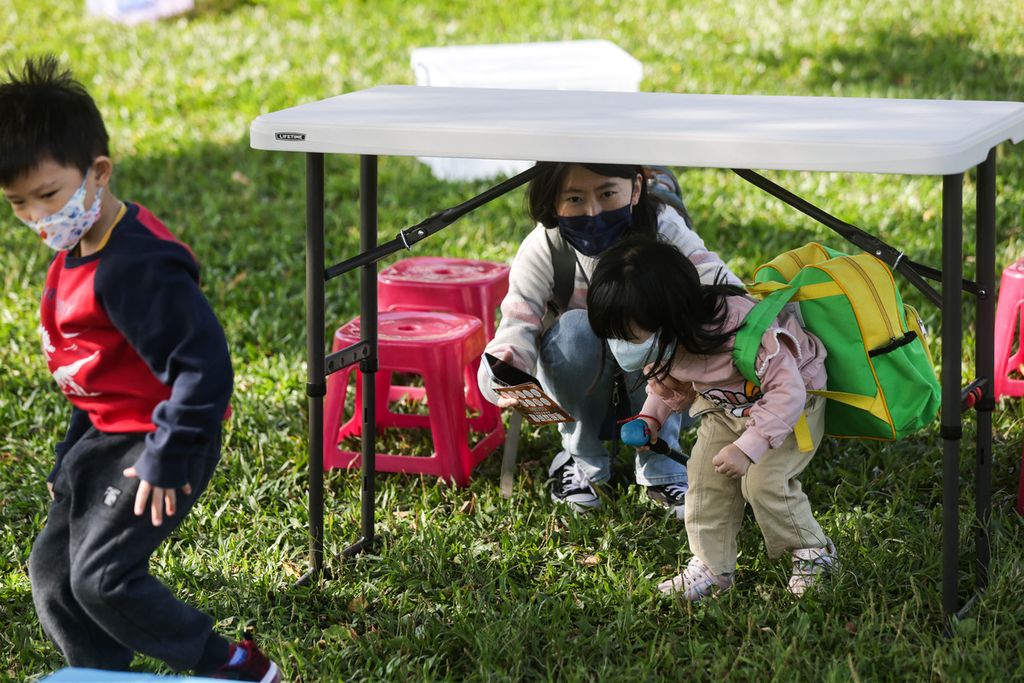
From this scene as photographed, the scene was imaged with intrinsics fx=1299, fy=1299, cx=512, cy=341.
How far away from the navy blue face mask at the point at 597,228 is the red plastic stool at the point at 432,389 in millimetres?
669

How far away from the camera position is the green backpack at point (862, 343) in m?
2.93

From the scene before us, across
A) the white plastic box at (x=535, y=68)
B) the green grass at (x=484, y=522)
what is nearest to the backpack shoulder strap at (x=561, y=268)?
the green grass at (x=484, y=522)

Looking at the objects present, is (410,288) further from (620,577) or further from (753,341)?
(753,341)

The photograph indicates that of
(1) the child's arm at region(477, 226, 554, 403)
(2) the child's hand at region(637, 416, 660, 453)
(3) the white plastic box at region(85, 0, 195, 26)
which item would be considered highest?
(3) the white plastic box at region(85, 0, 195, 26)

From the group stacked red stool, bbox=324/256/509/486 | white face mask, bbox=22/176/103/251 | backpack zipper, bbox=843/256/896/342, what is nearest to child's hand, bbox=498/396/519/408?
stacked red stool, bbox=324/256/509/486

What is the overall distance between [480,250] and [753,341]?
10.2 feet

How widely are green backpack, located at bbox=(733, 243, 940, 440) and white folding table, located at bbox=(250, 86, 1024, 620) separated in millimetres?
94

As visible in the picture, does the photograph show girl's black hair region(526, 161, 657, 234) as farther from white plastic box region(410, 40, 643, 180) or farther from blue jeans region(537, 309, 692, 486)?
white plastic box region(410, 40, 643, 180)

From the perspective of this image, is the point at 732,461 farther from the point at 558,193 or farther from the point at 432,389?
the point at 432,389

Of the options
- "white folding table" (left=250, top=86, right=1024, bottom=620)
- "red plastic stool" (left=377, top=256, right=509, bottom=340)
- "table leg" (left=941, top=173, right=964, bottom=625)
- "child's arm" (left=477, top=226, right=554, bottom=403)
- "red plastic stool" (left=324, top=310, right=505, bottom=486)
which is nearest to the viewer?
"white folding table" (left=250, top=86, right=1024, bottom=620)

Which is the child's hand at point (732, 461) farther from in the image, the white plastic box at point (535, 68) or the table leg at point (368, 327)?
the white plastic box at point (535, 68)

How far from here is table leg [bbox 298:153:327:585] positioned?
3.13m

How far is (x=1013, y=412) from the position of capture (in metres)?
4.10

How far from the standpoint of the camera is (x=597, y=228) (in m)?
3.42
